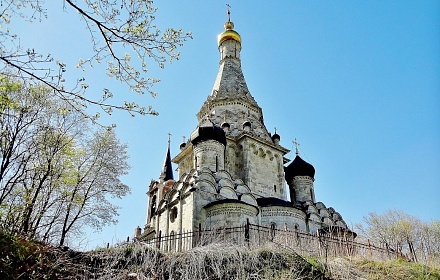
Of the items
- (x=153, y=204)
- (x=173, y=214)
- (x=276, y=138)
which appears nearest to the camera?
(x=173, y=214)

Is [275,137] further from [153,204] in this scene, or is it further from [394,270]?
[394,270]

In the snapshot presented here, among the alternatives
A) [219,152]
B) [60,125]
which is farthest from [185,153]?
[60,125]

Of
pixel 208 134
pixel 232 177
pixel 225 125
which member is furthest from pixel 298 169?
pixel 208 134

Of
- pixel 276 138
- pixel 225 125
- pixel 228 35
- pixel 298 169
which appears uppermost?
pixel 228 35

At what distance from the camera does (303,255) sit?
1026 cm

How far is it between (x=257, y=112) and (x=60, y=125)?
1410 cm

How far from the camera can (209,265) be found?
938 cm

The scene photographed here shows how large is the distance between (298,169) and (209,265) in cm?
1495

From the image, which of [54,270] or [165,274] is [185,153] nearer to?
[165,274]

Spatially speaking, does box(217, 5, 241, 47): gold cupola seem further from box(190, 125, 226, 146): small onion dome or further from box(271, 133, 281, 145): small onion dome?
box(190, 125, 226, 146): small onion dome

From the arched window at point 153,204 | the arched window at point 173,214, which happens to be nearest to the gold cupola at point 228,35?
the arched window at point 153,204

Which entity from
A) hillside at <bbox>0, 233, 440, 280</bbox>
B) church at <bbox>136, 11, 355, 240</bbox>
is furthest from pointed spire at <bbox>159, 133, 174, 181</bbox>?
hillside at <bbox>0, 233, 440, 280</bbox>

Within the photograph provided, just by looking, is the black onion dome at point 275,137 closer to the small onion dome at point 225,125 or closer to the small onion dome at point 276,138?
the small onion dome at point 276,138

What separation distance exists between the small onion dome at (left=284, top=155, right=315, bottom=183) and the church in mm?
62
